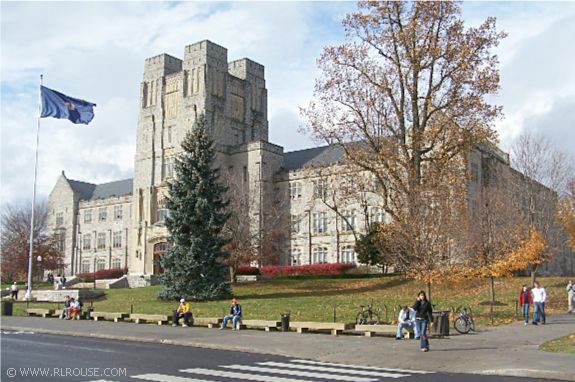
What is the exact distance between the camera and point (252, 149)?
69312 millimetres

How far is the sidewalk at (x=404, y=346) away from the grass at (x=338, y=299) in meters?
4.17

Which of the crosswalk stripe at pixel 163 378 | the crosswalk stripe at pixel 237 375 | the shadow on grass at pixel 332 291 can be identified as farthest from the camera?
→ the shadow on grass at pixel 332 291

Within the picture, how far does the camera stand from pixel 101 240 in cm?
8819

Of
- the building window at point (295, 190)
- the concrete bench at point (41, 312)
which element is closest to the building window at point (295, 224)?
the building window at point (295, 190)

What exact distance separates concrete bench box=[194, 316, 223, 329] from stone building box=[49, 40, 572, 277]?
31673 millimetres

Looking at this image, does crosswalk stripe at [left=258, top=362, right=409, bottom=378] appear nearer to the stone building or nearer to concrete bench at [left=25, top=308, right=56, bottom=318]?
concrete bench at [left=25, top=308, right=56, bottom=318]

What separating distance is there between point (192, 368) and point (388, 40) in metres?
27.3

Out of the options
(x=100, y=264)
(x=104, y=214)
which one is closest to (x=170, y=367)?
(x=100, y=264)

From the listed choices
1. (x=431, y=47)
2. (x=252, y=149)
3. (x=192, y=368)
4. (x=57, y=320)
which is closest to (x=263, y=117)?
(x=252, y=149)

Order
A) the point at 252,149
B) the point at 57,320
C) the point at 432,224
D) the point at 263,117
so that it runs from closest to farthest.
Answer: the point at 432,224 → the point at 57,320 → the point at 252,149 → the point at 263,117

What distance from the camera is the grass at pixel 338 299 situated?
96.4 ft

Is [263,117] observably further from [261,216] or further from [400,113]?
[400,113]

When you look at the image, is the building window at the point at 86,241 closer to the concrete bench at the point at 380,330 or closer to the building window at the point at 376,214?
the building window at the point at 376,214

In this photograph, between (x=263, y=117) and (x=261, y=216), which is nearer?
(x=261, y=216)
